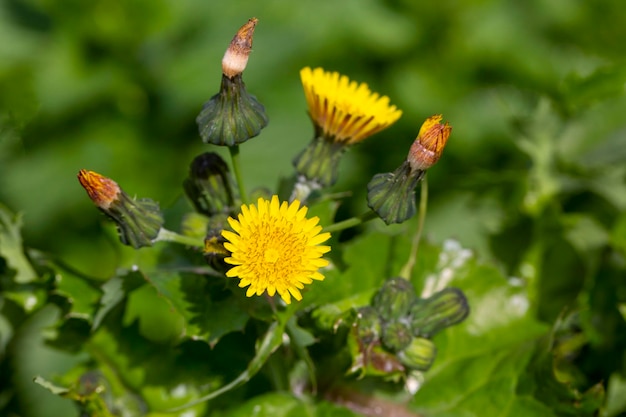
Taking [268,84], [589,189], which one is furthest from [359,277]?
[268,84]

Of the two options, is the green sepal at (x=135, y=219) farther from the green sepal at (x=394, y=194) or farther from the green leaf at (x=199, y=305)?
the green sepal at (x=394, y=194)

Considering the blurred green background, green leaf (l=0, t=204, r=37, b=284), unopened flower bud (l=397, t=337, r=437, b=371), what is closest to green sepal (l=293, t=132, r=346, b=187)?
unopened flower bud (l=397, t=337, r=437, b=371)

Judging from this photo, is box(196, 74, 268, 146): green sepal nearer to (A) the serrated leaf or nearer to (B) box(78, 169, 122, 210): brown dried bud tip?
(B) box(78, 169, 122, 210): brown dried bud tip

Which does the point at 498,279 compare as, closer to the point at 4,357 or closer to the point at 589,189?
the point at 589,189

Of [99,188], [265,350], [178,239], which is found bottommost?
[265,350]

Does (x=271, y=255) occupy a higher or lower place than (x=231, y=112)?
lower

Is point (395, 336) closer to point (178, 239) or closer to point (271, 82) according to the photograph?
point (178, 239)

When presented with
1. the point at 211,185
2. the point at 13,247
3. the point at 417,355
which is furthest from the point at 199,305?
the point at 13,247
